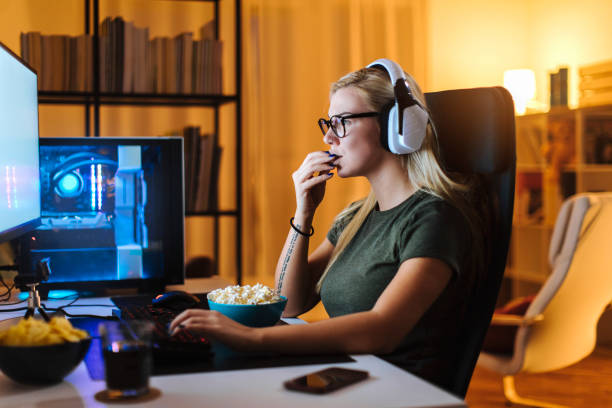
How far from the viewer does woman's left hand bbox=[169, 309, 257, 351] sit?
0.95m

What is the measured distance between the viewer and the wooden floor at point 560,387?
2680mm

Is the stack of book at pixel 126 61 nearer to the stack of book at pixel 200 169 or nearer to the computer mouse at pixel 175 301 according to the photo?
the stack of book at pixel 200 169

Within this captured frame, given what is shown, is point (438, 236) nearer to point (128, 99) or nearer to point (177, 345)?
point (177, 345)

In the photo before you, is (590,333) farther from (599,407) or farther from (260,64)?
(260,64)

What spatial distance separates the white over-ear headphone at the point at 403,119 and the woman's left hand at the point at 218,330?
0.52 meters

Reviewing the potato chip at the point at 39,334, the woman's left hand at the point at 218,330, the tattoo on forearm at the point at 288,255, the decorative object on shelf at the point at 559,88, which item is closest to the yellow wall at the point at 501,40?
the decorative object on shelf at the point at 559,88

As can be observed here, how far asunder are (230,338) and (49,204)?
0.93m

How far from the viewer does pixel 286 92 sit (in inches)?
159

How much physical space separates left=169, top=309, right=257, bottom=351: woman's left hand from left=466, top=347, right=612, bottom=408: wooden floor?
74.1 inches

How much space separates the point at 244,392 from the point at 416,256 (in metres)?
0.43

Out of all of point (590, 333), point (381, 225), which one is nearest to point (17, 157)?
point (381, 225)

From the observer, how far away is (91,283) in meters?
1.70

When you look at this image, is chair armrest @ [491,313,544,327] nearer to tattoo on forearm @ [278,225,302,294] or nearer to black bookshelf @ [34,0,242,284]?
black bookshelf @ [34,0,242,284]

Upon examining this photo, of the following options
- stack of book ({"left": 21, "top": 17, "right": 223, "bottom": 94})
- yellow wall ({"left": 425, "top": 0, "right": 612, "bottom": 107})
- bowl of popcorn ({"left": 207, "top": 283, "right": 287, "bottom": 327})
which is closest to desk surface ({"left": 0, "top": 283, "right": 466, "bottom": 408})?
bowl of popcorn ({"left": 207, "top": 283, "right": 287, "bottom": 327})
